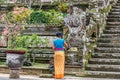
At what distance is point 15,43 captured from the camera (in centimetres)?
1655

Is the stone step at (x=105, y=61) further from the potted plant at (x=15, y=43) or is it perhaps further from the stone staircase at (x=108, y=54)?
the potted plant at (x=15, y=43)

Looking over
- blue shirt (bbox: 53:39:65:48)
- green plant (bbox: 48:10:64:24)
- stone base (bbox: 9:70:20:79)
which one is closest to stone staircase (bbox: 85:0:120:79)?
blue shirt (bbox: 53:39:65:48)

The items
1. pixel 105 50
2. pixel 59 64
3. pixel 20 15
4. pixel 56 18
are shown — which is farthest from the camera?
pixel 56 18

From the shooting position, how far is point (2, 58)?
1778cm

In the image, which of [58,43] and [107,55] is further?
[107,55]

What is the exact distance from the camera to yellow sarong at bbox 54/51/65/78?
14.7 meters

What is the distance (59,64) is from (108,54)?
249 centimetres

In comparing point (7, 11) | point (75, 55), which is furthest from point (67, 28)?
point (7, 11)

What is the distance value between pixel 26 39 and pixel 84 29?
2.29m

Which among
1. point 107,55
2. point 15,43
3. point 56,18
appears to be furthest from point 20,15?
point 107,55

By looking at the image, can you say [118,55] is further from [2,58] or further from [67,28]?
[2,58]

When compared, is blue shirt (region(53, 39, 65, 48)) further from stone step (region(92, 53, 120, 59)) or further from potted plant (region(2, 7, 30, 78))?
stone step (region(92, 53, 120, 59))

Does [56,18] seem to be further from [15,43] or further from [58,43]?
[58,43]

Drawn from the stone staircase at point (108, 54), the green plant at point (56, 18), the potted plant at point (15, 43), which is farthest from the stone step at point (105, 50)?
the green plant at point (56, 18)
